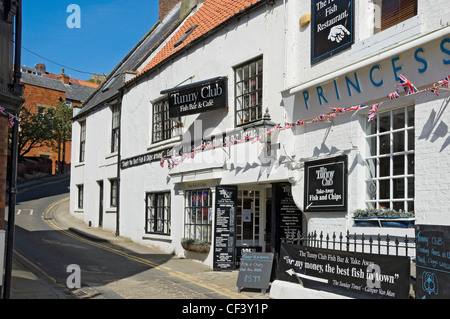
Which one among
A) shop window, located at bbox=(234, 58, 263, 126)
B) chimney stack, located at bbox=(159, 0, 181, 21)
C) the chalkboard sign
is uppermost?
chimney stack, located at bbox=(159, 0, 181, 21)

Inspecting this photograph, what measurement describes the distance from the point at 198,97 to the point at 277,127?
14.0 feet

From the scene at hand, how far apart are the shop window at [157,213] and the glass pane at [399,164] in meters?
9.45

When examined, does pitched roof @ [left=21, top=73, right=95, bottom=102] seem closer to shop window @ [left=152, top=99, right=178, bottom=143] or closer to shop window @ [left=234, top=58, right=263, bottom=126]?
shop window @ [left=152, top=99, right=178, bottom=143]

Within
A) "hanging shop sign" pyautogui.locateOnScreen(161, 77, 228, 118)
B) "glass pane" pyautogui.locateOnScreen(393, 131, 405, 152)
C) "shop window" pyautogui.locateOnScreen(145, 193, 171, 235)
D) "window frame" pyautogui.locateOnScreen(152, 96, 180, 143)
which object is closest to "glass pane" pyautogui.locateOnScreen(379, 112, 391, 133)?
"glass pane" pyautogui.locateOnScreen(393, 131, 405, 152)

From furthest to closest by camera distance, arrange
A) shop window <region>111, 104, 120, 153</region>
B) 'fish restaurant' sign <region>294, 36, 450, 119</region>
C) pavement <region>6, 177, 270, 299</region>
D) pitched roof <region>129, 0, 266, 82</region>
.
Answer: shop window <region>111, 104, 120, 153</region>
pitched roof <region>129, 0, 266, 82</region>
pavement <region>6, 177, 270, 299</region>
'fish restaurant' sign <region>294, 36, 450, 119</region>

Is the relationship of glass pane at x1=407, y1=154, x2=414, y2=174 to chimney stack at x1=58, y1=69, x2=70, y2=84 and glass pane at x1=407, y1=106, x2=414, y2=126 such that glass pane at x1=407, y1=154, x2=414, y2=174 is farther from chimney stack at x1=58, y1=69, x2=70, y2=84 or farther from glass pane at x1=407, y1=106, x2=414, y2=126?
chimney stack at x1=58, y1=69, x2=70, y2=84

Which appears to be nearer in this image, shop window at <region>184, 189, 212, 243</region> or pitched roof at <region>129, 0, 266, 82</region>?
shop window at <region>184, 189, 212, 243</region>

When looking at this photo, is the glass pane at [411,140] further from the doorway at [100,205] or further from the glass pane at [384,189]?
the doorway at [100,205]

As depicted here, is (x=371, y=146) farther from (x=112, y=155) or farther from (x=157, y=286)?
(x=112, y=155)

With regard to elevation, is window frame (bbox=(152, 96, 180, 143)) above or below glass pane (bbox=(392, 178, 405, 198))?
above

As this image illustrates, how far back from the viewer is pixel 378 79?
8.85m

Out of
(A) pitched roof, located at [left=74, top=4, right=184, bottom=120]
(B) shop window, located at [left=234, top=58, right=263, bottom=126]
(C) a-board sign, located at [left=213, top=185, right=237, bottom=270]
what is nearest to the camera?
(B) shop window, located at [left=234, top=58, right=263, bottom=126]

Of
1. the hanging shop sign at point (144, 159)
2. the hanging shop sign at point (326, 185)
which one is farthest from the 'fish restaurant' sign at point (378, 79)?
the hanging shop sign at point (144, 159)

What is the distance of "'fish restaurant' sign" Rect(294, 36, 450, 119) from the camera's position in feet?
25.4
